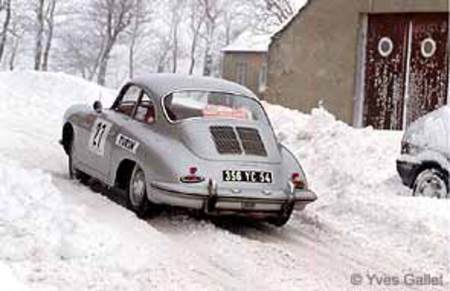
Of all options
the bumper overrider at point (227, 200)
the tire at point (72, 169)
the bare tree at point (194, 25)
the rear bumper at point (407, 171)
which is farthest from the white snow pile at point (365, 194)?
the bare tree at point (194, 25)

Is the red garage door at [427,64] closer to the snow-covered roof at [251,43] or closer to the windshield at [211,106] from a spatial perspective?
the windshield at [211,106]

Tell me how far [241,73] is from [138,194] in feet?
143

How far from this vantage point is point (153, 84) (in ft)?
35.8

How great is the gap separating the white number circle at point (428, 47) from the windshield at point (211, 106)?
10.9 m

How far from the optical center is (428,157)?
12.2 metres

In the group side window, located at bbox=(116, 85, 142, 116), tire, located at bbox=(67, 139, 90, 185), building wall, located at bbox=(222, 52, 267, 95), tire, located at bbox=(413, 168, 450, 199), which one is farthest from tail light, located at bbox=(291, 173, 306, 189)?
building wall, located at bbox=(222, 52, 267, 95)

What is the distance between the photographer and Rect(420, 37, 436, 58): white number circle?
68.3 feet

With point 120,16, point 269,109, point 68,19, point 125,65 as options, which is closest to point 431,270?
point 269,109

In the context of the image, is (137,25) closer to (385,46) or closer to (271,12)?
(271,12)

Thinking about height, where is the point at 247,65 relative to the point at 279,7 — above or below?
below

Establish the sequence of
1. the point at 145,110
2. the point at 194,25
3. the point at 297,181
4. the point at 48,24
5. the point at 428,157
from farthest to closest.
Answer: the point at 194,25
the point at 48,24
the point at 428,157
the point at 145,110
the point at 297,181

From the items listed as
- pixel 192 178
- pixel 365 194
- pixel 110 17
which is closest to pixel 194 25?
pixel 110 17

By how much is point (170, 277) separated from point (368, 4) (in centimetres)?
1546

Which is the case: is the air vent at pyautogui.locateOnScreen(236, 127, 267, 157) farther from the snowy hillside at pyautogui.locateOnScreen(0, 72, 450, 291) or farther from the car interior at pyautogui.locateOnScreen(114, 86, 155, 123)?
the car interior at pyautogui.locateOnScreen(114, 86, 155, 123)
